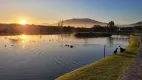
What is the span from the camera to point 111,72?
15.9m

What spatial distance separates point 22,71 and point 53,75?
408 centimetres

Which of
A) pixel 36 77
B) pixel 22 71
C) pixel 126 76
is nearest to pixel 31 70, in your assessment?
pixel 22 71

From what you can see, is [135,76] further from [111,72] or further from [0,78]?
[0,78]

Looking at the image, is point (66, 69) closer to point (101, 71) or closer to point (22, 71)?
point (22, 71)

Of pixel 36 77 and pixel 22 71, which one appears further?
pixel 22 71

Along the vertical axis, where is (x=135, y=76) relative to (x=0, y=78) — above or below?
above

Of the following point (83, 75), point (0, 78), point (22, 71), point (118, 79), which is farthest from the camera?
point (22, 71)

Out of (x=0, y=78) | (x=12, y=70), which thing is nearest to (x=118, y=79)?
(x=0, y=78)

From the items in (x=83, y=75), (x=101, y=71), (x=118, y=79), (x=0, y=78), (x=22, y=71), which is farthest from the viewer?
(x=22, y=71)

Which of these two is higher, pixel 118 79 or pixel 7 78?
pixel 118 79

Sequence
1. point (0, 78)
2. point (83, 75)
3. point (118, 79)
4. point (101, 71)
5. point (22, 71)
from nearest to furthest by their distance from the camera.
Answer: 1. point (118, 79)
2. point (83, 75)
3. point (101, 71)
4. point (0, 78)
5. point (22, 71)

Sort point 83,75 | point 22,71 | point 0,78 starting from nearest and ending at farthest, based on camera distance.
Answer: point 83,75 → point 0,78 → point 22,71

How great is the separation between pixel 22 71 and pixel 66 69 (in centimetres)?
487

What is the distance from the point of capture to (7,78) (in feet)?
62.1
